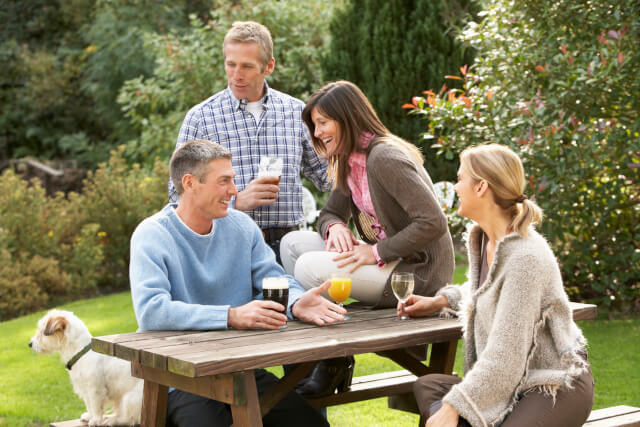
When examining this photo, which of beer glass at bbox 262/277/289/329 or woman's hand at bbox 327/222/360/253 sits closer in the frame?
beer glass at bbox 262/277/289/329

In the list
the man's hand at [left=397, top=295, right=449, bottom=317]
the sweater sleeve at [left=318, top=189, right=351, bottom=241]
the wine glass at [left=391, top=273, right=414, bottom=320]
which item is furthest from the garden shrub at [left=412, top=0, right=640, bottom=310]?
the wine glass at [left=391, top=273, right=414, bottom=320]

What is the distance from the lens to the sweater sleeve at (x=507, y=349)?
102 inches

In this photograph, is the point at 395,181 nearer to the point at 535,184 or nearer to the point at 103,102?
the point at 535,184

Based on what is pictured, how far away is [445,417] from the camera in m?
2.62

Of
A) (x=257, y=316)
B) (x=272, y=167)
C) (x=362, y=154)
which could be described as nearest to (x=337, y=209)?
(x=272, y=167)

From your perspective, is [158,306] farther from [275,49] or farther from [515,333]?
[275,49]

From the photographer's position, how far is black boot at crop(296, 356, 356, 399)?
3.92 meters

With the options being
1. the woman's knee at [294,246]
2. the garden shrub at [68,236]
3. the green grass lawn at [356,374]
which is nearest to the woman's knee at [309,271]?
the woman's knee at [294,246]

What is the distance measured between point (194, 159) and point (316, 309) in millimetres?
830

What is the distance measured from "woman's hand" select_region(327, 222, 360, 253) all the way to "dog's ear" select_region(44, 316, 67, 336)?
1.45 meters

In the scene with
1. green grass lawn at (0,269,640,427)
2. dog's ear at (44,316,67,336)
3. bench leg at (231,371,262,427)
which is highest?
bench leg at (231,371,262,427)

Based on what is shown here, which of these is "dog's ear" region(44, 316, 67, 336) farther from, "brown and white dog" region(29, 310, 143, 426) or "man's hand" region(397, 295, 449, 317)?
"man's hand" region(397, 295, 449, 317)

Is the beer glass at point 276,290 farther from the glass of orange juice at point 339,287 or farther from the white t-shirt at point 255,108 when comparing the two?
the white t-shirt at point 255,108

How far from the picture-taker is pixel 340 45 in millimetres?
9500
